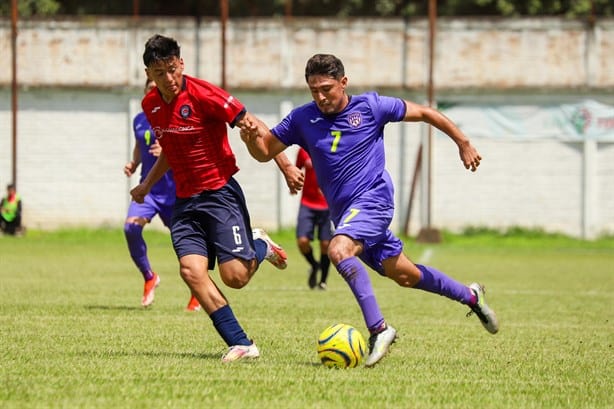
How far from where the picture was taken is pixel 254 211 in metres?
31.7

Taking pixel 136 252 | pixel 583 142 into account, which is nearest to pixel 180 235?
pixel 136 252

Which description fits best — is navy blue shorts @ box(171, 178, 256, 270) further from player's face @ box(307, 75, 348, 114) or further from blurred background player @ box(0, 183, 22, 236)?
blurred background player @ box(0, 183, 22, 236)

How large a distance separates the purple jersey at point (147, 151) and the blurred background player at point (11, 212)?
17868mm

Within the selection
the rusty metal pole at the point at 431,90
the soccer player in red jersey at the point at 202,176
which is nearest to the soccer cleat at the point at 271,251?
the soccer player in red jersey at the point at 202,176

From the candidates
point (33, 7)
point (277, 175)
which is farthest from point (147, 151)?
point (33, 7)

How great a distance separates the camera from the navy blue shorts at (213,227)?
832 centimetres

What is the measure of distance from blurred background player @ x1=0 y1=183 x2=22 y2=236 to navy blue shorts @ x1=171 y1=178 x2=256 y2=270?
22417 mm

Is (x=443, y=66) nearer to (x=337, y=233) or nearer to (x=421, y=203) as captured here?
(x=421, y=203)

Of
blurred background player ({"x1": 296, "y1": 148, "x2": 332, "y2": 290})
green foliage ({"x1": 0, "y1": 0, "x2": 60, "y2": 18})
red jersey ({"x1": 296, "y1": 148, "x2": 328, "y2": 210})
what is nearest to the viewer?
blurred background player ({"x1": 296, "y1": 148, "x2": 332, "y2": 290})

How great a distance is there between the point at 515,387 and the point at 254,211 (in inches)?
976

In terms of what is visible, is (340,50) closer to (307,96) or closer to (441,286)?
(307,96)

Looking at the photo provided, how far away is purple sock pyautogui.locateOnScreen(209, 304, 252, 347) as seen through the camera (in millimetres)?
8000

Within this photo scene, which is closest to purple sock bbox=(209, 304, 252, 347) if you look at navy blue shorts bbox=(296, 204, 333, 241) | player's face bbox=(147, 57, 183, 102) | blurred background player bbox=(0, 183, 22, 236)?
player's face bbox=(147, 57, 183, 102)

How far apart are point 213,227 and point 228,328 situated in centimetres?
74
